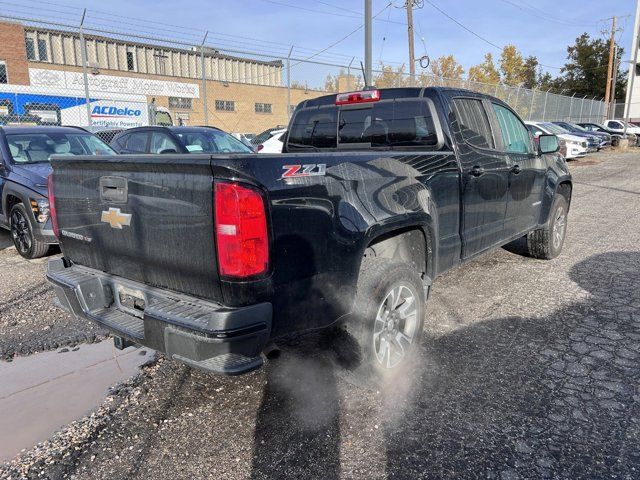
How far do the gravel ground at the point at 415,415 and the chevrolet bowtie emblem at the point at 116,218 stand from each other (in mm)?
1165

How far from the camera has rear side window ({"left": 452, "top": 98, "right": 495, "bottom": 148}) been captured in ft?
13.8

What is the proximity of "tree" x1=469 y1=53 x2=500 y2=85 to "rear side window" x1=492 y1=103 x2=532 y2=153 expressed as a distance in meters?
47.8

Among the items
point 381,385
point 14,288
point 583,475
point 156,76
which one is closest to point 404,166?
point 381,385

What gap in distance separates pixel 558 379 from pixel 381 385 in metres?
1.19

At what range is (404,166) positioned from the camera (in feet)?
11.0

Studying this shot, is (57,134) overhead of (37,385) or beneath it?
overhead

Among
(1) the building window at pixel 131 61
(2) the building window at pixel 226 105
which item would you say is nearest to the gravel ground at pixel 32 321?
(1) the building window at pixel 131 61

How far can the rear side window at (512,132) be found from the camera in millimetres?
4883

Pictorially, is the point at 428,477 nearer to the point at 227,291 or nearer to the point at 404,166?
the point at 227,291

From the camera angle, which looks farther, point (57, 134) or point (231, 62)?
point (231, 62)

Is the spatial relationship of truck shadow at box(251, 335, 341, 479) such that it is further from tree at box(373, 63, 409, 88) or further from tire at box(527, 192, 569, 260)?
tree at box(373, 63, 409, 88)

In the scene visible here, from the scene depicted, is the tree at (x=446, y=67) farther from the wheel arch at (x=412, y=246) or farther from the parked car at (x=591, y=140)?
the wheel arch at (x=412, y=246)

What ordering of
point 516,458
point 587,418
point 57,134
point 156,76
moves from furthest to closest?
1. point 156,76
2. point 57,134
3. point 587,418
4. point 516,458

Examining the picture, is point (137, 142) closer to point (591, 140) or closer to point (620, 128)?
point (591, 140)
